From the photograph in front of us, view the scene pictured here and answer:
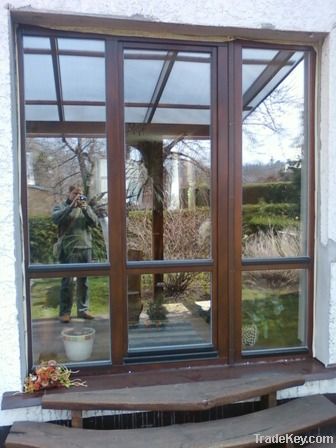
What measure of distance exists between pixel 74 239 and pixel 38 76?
1.10 metres

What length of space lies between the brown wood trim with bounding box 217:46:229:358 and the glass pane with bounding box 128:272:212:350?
0.31 feet

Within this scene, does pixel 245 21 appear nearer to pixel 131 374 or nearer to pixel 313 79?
pixel 313 79

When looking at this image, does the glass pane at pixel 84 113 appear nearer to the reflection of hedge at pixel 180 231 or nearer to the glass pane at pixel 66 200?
the glass pane at pixel 66 200

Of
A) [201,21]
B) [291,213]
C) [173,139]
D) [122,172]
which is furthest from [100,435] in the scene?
[173,139]

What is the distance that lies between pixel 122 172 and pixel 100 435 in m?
1.48

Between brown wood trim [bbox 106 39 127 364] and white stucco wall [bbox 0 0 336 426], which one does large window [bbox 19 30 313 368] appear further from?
white stucco wall [bbox 0 0 336 426]

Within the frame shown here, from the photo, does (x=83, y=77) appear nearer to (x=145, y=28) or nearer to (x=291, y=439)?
(x=145, y=28)

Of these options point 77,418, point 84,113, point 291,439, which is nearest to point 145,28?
point 84,113

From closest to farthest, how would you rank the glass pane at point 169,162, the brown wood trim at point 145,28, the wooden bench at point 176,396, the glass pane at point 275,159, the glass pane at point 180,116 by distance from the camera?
the wooden bench at point 176,396
the brown wood trim at point 145,28
the glass pane at point 275,159
the glass pane at point 169,162
the glass pane at point 180,116

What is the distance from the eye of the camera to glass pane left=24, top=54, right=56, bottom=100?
2.28m

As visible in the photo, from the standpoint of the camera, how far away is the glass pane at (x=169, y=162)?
2656mm

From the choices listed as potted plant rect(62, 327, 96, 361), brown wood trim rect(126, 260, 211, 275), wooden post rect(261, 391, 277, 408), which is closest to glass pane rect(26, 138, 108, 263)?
brown wood trim rect(126, 260, 211, 275)

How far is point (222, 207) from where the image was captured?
95.3 inches

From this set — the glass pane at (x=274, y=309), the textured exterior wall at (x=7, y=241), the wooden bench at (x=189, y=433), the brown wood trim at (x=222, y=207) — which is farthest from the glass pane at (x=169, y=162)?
the wooden bench at (x=189, y=433)
